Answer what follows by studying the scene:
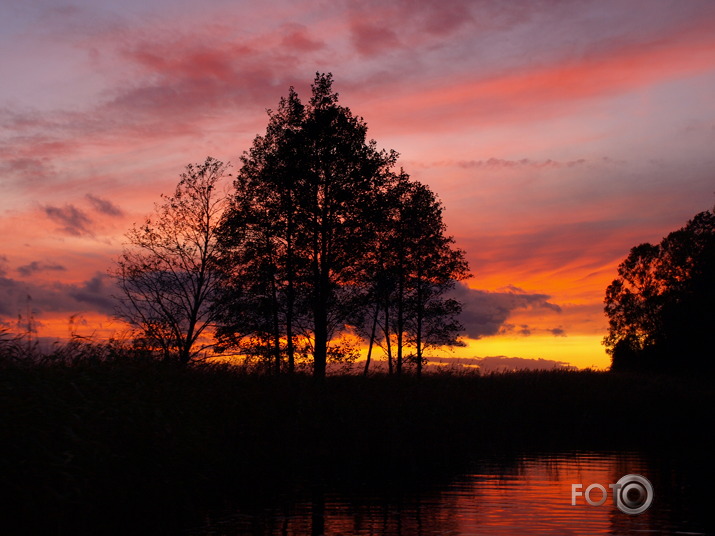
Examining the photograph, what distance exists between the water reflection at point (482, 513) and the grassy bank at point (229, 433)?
1.50 meters

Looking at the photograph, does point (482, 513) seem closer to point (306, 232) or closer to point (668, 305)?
point (306, 232)

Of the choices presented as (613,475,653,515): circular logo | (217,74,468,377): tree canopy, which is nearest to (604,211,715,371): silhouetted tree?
(217,74,468,377): tree canopy

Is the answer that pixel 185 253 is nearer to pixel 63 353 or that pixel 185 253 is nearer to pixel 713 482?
pixel 63 353

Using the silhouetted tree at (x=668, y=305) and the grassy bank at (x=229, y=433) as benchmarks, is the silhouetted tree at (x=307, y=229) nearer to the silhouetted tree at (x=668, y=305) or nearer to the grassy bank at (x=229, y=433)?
the grassy bank at (x=229, y=433)

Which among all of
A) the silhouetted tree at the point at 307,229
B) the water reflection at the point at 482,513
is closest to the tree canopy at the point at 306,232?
the silhouetted tree at the point at 307,229

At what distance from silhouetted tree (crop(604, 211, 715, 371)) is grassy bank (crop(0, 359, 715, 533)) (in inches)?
871

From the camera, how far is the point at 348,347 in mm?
36125

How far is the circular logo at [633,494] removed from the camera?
15906 millimetres

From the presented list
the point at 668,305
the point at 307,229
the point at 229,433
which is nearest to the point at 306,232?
the point at 307,229

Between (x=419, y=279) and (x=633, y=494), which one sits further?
(x=419, y=279)

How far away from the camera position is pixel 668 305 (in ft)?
186

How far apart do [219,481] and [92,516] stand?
4994mm

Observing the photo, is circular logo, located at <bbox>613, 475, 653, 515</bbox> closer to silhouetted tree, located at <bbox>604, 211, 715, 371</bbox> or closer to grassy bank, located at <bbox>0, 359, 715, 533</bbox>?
grassy bank, located at <bbox>0, 359, 715, 533</bbox>

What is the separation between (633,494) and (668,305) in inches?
1709
